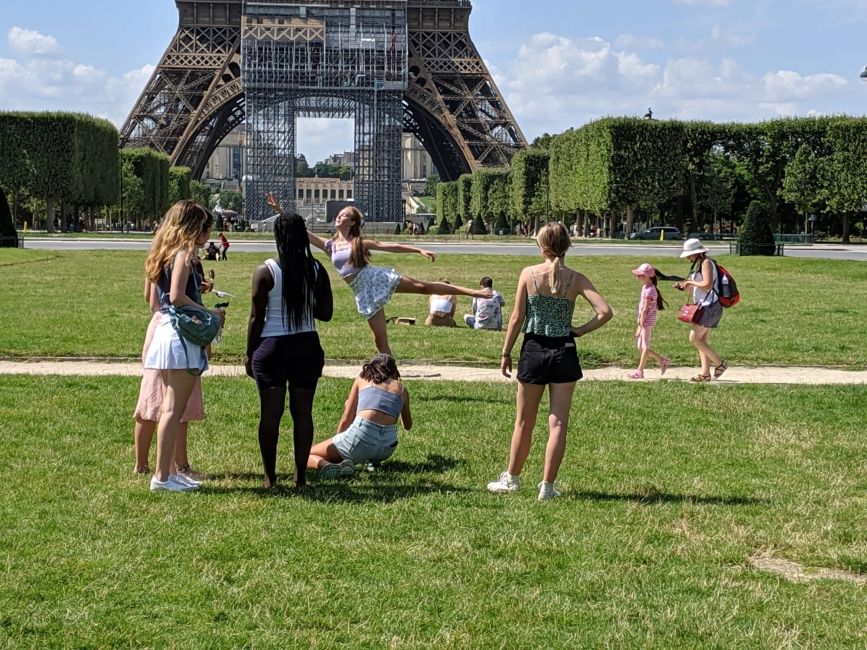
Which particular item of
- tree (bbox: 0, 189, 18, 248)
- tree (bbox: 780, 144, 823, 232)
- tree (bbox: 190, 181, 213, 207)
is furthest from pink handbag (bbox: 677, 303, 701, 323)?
tree (bbox: 190, 181, 213, 207)

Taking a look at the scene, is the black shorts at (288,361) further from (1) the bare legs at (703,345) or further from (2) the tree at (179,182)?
(2) the tree at (179,182)

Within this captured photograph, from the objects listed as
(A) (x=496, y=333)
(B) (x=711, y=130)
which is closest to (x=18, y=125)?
(B) (x=711, y=130)

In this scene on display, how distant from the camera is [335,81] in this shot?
256 ft

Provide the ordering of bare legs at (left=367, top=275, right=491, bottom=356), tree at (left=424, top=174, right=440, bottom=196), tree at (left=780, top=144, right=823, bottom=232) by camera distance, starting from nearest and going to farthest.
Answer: bare legs at (left=367, top=275, right=491, bottom=356) → tree at (left=780, top=144, right=823, bottom=232) → tree at (left=424, top=174, right=440, bottom=196)

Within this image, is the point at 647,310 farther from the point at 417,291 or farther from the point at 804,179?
the point at 804,179

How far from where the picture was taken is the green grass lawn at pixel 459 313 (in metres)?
12.1

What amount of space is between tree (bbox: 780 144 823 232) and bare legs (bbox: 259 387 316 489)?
47.1 meters

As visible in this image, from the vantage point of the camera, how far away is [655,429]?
7.96 metres

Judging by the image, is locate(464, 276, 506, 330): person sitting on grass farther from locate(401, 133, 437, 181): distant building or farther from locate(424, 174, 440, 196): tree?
locate(401, 133, 437, 181): distant building

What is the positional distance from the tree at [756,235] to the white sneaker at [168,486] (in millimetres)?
29605

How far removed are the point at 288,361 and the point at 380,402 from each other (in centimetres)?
82

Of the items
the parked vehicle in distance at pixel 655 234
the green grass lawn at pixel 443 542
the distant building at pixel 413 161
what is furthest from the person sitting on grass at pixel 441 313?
the distant building at pixel 413 161

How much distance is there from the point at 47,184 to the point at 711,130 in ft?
101

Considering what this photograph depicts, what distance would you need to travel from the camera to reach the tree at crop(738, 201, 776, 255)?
33.6m
